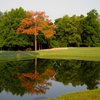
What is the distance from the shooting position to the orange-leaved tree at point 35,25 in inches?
2918

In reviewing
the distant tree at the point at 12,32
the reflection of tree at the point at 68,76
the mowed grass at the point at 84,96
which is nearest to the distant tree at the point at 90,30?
the distant tree at the point at 12,32

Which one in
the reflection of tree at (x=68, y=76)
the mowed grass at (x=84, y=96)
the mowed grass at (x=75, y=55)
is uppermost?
the mowed grass at (x=75, y=55)

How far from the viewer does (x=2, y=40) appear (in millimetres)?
77875

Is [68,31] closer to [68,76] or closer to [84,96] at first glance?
[68,76]

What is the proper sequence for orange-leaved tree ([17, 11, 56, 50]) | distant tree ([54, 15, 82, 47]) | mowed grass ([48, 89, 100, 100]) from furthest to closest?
distant tree ([54, 15, 82, 47]) < orange-leaved tree ([17, 11, 56, 50]) < mowed grass ([48, 89, 100, 100])

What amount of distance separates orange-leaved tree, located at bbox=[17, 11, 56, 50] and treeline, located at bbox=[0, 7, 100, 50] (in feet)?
9.15

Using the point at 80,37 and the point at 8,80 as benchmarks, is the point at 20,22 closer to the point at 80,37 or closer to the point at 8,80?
the point at 80,37

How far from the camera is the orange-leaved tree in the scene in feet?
243

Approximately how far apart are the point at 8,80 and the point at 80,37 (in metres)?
64.9

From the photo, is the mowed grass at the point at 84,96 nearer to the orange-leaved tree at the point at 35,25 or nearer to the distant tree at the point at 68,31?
the orange-leaved tree at the point at 35,25

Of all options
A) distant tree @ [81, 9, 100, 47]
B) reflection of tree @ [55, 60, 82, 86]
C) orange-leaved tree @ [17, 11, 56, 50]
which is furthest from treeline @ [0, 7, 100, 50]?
reflection of tree @ [55, 60, 82, 86]

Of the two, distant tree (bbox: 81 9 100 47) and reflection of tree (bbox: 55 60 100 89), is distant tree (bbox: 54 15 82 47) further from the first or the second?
reflection of tree (bbox: 55 60 100 89)

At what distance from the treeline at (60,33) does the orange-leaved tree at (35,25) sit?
279 cm

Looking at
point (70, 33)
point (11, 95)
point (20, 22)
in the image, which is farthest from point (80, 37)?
point (11, 95)
